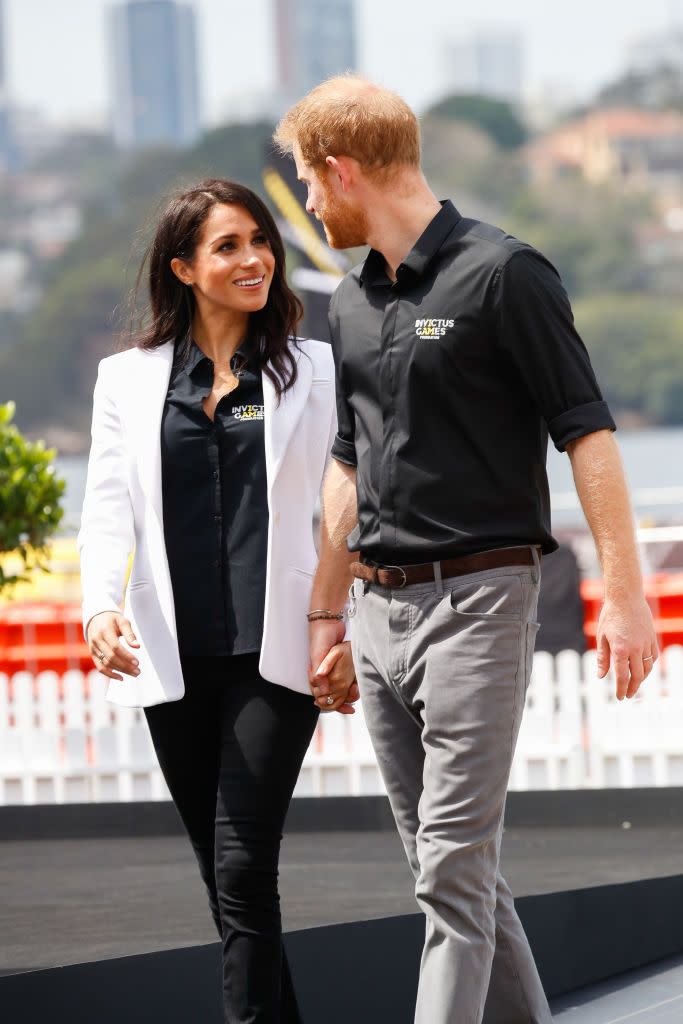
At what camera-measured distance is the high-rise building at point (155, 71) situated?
148625 millimetres

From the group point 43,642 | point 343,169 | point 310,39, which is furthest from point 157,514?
point 310,39

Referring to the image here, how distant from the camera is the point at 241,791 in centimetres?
299

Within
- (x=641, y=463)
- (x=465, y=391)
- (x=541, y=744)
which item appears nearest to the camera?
(x=465, y=391)

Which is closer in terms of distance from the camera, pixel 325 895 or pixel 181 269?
pixel 181 269

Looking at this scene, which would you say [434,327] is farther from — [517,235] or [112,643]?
[517,235]

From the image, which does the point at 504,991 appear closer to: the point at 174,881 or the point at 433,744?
the point at 433,744

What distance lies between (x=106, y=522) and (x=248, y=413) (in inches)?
13.3

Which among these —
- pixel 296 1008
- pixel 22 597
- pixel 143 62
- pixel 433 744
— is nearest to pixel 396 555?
pixel 433 744

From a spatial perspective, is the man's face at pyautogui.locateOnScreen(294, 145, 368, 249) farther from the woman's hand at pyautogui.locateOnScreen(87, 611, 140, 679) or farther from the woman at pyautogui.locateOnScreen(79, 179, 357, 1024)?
the woman's hand at pyautogui.locateOnScreen(87, 611, 140, 679)

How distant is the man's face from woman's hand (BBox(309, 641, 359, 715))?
29.4 inches

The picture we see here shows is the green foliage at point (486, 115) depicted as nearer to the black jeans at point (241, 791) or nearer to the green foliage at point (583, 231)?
the green foliage at point (583, 231)

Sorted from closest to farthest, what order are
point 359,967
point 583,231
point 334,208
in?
point 334,208 → point 359,967 → point 583,231

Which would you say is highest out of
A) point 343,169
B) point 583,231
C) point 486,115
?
point 486,115

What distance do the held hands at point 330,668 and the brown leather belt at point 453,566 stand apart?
0.84ft
